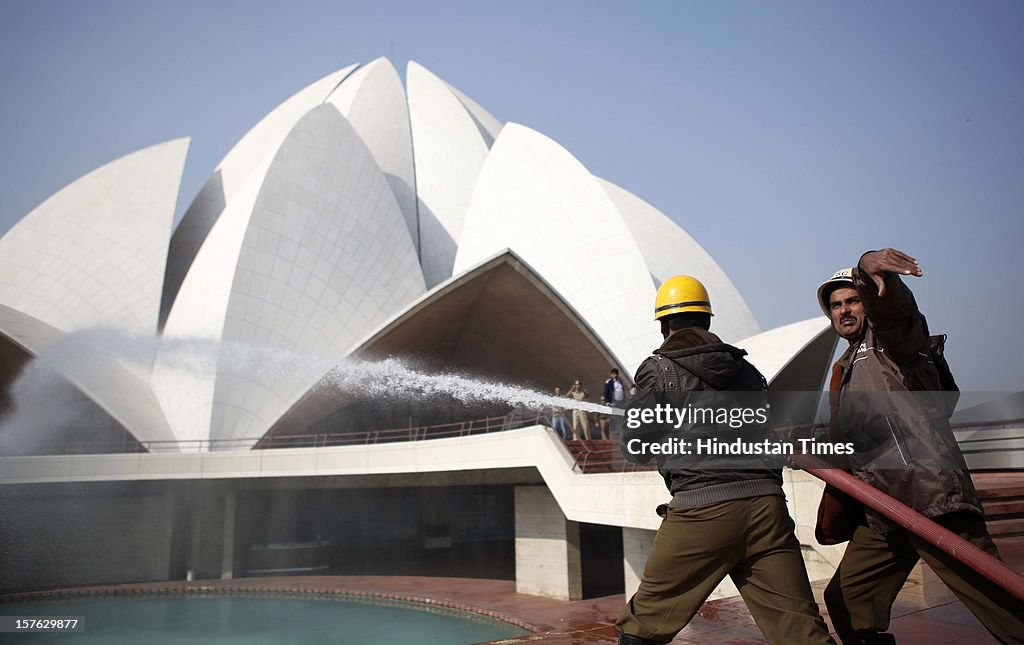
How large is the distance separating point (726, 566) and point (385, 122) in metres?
28.3

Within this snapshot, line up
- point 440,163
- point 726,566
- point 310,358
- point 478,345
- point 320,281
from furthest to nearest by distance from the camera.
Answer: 1. point 440,163
2. point 478,345
3. point 320,281
4. point 310,358
5. point 726,566

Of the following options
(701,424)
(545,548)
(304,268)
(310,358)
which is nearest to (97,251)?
(304,268)

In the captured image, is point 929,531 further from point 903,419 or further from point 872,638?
point 872,638

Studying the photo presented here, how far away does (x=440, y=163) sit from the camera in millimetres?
29078

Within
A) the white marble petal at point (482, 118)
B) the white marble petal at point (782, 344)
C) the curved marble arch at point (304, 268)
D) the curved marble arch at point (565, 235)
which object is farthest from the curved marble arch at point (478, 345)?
the white marble petal at point (482, 118)

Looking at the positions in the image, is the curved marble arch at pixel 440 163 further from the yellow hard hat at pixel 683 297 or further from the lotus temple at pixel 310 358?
the yellow hard hat at pixel 683 297

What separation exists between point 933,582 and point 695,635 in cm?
158

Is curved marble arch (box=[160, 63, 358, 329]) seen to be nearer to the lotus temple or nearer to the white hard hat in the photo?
the lotus temple

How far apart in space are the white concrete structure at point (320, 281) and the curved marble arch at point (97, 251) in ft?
0.17

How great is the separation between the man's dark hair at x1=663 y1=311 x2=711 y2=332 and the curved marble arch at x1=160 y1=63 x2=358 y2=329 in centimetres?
2073

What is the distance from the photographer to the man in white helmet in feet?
6.14

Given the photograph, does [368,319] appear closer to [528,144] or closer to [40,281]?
[528,144]

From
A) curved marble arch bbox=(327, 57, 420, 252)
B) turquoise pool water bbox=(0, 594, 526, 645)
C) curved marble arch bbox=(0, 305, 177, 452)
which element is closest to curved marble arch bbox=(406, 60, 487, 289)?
curved marble arch bbox=(327, 57, 420, 252)

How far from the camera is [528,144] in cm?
2330
